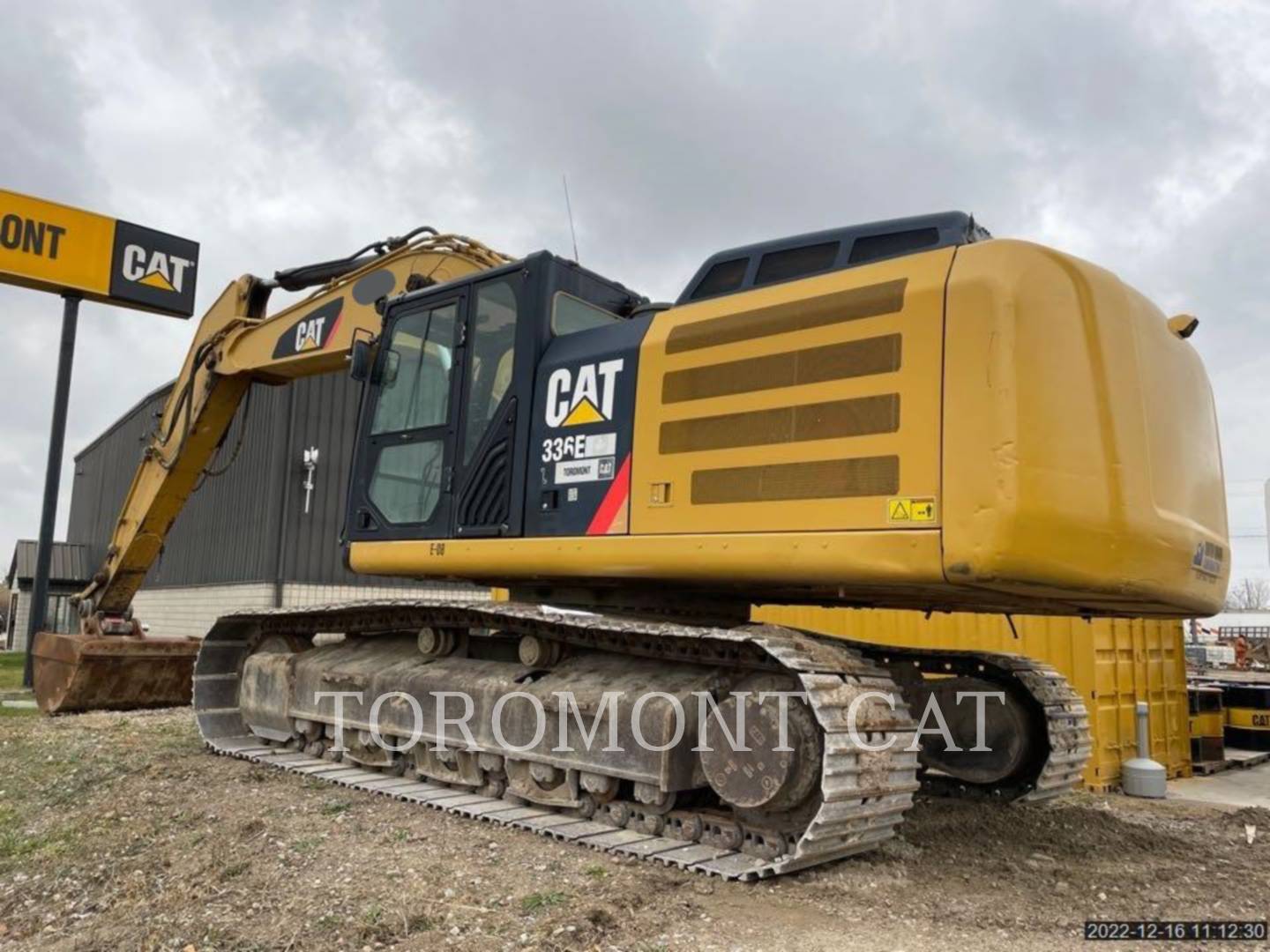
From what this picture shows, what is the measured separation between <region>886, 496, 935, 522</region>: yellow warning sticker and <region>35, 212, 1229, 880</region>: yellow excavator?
14 millimetres

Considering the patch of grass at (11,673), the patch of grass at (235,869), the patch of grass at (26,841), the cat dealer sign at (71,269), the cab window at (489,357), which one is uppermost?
the cat dealer sign at (71,269)

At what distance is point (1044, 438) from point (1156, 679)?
7001 millimetres

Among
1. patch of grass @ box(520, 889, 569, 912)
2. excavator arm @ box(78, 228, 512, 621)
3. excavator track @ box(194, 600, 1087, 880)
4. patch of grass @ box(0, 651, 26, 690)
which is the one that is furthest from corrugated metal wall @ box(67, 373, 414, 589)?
patch of grass @ box(520, 889, 569, 912)

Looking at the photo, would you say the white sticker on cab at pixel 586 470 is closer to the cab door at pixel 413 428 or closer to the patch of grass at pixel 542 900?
the cab door at pixel 413 428

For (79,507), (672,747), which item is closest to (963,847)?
(672,747)

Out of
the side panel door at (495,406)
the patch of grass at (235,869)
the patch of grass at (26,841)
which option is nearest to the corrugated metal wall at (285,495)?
the side panel door at (495,406)

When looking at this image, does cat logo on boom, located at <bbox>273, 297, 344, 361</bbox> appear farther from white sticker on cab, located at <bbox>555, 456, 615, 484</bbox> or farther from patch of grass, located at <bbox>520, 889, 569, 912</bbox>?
patch of grass, located at <bbox>520, 889, 569, 912</bbox>

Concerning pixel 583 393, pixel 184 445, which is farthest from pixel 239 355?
pixel 583 393

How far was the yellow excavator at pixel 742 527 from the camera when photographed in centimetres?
425

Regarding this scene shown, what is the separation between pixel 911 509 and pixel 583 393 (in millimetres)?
2061

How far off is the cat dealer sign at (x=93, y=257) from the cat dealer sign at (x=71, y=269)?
0.04 ft

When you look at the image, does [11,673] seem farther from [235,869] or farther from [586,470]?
[586,470]

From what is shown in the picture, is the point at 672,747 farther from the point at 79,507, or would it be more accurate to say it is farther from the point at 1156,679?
the point at 79,507

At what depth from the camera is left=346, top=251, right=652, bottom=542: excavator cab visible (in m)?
5.57
